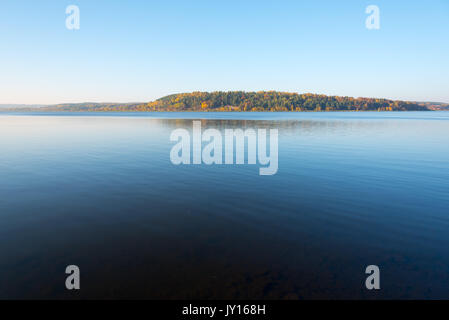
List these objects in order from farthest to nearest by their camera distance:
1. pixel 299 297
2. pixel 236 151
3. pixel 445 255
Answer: pixel 236 151 < pixel 445 255 < pixel 299 297

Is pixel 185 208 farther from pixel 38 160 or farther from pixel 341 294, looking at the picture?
pixel 38 160

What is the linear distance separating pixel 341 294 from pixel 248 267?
9.50 ft

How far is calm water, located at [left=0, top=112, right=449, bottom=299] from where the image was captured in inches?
305

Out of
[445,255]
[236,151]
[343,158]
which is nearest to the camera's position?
[445,255]

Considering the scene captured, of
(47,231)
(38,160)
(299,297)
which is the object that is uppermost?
(38,160)

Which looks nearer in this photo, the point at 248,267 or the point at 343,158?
the point at 248,267

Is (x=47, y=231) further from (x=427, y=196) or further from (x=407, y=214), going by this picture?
(x=427, y=196)

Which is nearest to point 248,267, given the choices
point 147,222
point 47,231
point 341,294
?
point 341,294

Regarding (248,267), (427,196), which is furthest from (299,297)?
(427,196)

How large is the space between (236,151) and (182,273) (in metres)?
23.8

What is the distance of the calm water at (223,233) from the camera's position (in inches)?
305

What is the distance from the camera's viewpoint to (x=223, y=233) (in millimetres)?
10719

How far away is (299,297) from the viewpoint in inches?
289

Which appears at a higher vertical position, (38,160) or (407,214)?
(38,160)
